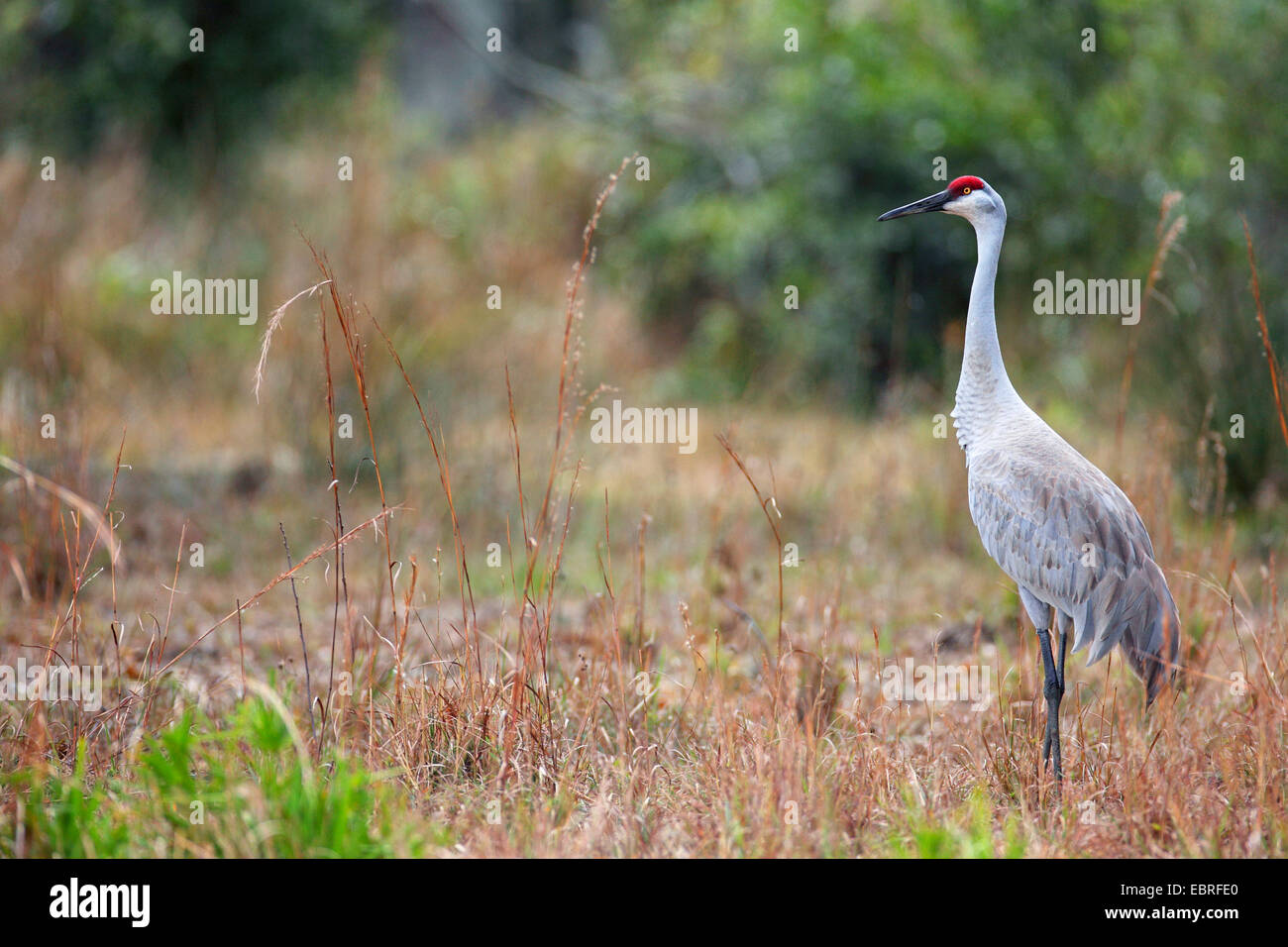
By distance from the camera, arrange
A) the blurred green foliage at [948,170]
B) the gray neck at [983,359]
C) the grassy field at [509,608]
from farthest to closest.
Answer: the blurred green foliage at [948,170], the gray neck at [983,359], the grassy field at [509,608]

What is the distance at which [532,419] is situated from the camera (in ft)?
26.0

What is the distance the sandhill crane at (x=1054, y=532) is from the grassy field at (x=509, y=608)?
7.0 inches

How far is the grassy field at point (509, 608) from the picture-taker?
9.41 ft

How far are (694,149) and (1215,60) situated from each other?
4576 mm

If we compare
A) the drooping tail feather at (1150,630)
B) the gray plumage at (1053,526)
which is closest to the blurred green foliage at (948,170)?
the gray plumage at (1053,526)

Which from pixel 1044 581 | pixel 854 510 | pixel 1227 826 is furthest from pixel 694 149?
pixel 1227 826

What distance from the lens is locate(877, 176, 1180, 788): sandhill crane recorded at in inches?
132

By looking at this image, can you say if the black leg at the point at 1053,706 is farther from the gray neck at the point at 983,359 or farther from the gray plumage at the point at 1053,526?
the gray neck at the point at 983,359

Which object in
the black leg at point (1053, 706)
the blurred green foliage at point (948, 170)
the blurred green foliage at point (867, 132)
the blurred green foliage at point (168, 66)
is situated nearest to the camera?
the black leg at point (1053, 706)

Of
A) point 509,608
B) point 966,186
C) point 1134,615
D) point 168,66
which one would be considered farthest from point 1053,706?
point 168,66

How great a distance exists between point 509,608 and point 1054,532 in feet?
8.98

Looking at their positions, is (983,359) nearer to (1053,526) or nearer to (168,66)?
(1053,526)

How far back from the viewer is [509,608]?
5320 mm

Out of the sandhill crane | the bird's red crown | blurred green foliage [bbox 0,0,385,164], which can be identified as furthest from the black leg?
blurred green foliage [bbox 0,0,385,164]
